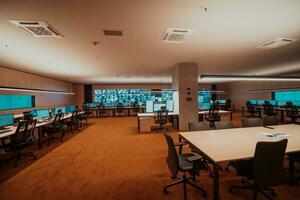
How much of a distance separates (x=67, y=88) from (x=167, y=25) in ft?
34.2

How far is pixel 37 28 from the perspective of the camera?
2752 mm

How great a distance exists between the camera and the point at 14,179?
2.76 meters

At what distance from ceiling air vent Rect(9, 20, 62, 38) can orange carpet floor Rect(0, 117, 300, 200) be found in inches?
110

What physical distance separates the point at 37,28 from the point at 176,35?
8.83 feet

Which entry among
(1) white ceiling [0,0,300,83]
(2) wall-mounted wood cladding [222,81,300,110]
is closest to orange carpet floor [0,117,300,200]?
(1) white ceiling [0,0,300,83]

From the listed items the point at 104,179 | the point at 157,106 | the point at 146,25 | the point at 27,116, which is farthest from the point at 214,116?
the point at 27,116

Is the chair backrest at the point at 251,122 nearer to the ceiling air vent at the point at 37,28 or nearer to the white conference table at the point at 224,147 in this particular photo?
the white conference table at the point at 224,147

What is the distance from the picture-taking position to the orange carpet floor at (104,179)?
223cm

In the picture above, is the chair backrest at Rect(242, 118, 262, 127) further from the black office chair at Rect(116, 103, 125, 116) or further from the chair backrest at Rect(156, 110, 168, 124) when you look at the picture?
the black office chair at Rect(116, 103, 125, 116)

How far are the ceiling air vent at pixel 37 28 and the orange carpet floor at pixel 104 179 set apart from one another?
9.15ft

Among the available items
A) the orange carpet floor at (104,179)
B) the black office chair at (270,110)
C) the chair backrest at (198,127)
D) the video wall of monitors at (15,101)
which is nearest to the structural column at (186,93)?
the orange carpet floor at (104,179)

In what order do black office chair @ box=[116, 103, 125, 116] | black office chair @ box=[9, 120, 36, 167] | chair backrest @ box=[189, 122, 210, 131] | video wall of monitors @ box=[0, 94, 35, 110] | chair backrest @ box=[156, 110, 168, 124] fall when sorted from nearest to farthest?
chair backrest @ box=[189, 122, 210, 131], black office chair @ box=[9, 120, 36, 167], video wall of monitors @ box=[0, 94, 35, 110], chair backrest @ box=[156, 110, 168, 124], black office chair @ box=[116, 103, 125, 116]

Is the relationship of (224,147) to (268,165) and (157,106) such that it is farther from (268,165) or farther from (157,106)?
(157,106)

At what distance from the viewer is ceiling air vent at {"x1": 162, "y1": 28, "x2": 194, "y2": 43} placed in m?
2.94
